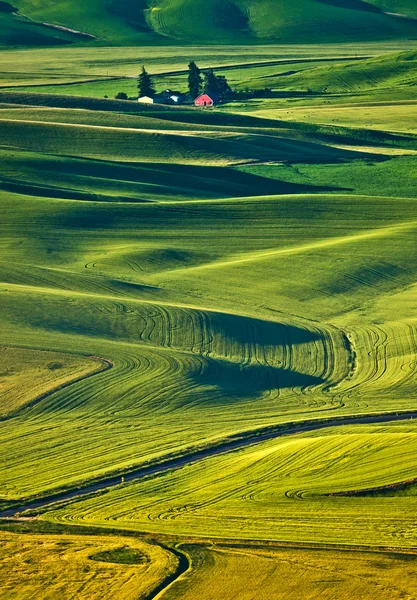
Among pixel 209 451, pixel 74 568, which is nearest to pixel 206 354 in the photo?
pixel 209 451

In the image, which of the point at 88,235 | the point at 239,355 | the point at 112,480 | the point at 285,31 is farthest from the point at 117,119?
the point at 285,31

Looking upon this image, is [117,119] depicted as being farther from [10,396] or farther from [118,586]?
[118,586]

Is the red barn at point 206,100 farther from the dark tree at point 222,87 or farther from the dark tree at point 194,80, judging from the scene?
the dark tree at point 222,87

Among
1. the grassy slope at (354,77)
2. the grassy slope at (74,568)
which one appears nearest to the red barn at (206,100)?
the grassy slope at (354,77)

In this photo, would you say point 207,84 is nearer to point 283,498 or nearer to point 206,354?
point 206,354

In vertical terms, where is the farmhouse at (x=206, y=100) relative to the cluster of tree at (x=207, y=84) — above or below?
below

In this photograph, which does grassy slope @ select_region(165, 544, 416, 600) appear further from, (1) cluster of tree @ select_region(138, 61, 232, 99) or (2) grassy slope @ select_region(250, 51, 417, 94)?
(2) grassy slope @ select_region(250, 51, 417, 94)
